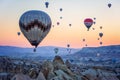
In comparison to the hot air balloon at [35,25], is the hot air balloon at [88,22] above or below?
above

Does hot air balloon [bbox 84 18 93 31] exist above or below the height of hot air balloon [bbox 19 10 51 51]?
above

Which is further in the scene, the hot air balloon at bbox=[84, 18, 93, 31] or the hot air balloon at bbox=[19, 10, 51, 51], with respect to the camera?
the hot air balloon at bbox=[84, 18, 93, 31]

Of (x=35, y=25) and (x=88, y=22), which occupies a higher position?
(x=88, y=22)

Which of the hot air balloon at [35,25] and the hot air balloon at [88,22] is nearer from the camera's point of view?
the hot air balloon at [35,25]

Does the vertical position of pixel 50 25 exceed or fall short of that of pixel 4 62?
it exceeds it

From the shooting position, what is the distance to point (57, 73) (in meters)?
42.4

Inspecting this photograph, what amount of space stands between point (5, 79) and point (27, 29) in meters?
24.8

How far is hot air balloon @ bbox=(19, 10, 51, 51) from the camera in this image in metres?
47.5

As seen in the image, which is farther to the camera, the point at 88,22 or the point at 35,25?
the point at 88,22

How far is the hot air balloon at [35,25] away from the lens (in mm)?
47469

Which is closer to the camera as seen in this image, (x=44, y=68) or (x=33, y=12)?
(x=44, y=68)

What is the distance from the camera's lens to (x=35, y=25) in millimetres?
48406

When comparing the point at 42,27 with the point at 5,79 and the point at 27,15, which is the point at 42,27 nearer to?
the point at 27,15

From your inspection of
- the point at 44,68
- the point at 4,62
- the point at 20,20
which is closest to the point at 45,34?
the point at 20,20
